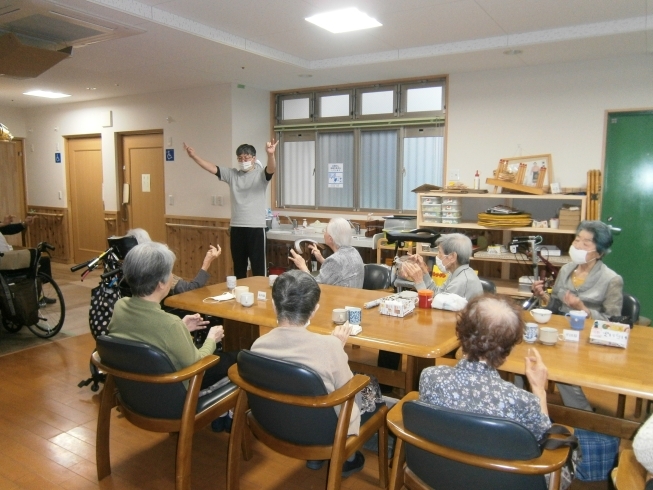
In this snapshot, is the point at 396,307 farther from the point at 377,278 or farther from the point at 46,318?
the point at 46,318

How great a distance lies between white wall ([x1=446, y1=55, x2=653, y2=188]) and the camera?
15.0 ft

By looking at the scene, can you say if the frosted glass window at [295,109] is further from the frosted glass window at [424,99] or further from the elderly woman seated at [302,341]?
the elderly woman seated at [302,341]

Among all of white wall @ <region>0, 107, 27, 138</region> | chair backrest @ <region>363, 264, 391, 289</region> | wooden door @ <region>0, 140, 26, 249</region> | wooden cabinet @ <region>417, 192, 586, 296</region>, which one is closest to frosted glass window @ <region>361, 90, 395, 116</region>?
wooden cabinet @ <region>417, 192, 586, 296</region>

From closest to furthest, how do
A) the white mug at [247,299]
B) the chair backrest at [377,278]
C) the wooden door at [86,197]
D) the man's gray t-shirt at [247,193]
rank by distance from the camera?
the white mug at [247,299], the chair backrest at [377,278], the man's gray t-shirt at [247,193], the wooden door at [86,197]

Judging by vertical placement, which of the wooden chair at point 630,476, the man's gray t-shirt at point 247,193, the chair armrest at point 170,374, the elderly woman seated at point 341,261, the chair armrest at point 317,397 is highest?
the man's gray t-shirt at point 247,193

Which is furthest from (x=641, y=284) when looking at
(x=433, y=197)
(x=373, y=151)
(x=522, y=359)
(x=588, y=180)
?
(x=522, y=359)

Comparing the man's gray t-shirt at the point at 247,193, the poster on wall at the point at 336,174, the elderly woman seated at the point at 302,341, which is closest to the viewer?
the elderly woman seated at the point at 302,341

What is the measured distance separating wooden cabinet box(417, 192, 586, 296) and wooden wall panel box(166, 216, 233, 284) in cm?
247

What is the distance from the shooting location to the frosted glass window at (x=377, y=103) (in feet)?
18.9

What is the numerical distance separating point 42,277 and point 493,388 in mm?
4260

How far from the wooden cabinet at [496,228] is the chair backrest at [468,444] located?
3.34 m

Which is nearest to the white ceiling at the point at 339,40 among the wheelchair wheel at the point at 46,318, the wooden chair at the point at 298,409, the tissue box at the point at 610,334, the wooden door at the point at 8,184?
the wooden door at the point at 8,184

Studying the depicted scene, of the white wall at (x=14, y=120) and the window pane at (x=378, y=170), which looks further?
the white wall at (x=14, y=120)

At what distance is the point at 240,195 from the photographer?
15.4 ft
